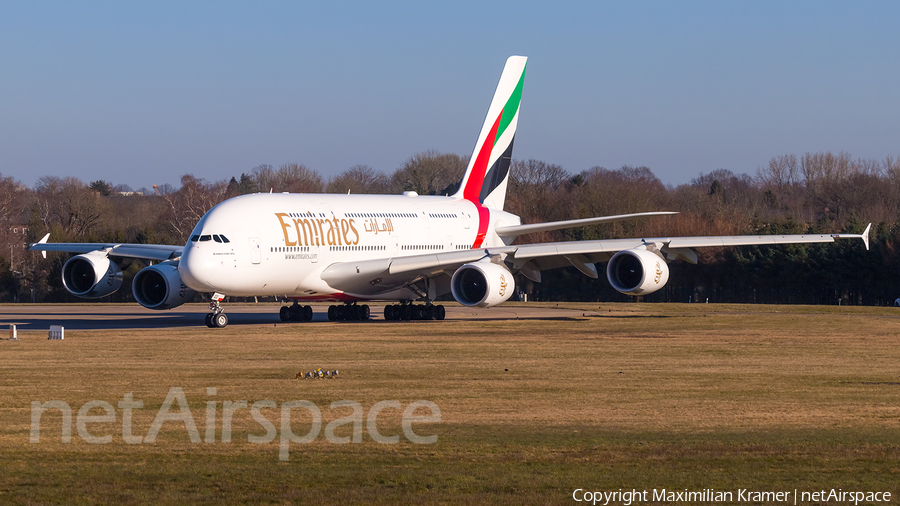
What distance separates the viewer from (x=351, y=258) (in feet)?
117

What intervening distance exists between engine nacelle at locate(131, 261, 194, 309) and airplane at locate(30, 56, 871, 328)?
4cm

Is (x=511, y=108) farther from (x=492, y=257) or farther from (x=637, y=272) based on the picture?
(x=637, y=272)

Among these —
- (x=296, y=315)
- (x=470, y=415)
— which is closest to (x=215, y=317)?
(x=296, y=315)

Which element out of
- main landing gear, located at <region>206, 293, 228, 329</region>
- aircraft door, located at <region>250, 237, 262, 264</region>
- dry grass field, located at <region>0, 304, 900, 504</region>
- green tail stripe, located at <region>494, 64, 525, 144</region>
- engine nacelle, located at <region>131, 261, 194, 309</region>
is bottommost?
dry grass field, located at <region>0, 304, 900, 504</region>

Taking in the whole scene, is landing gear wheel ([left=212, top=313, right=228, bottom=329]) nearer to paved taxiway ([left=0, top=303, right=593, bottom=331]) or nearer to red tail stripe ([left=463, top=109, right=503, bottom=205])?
paved taxiway ([left=0, top=303, right=593, bottom=331])

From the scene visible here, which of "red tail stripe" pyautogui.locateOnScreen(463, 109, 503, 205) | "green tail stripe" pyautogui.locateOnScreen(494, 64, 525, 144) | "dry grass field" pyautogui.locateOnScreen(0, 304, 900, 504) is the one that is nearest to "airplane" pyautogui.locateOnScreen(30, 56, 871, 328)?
"red tail stripe" pyautogui.locateOnScreen(463, 109, 503, 205)

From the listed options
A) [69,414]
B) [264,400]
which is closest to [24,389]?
[69,414]

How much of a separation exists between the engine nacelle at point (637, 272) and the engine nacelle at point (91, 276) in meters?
16.8

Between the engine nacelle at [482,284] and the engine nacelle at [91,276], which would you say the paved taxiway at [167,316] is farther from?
the engine nacelle at [482,284]

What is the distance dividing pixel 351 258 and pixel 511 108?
12740mm

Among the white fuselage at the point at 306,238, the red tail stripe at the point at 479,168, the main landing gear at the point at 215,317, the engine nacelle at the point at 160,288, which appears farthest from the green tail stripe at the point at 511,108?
the engine nacelle at the point at 160,288

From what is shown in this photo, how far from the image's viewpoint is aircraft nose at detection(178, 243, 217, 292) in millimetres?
30188

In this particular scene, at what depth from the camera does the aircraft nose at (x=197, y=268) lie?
30.2 metres

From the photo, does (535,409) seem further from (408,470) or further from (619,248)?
(619,248)
